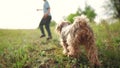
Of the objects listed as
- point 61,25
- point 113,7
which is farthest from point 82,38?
point 113,7

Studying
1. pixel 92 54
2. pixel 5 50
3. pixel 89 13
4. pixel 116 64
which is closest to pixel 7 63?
pixel 5 50

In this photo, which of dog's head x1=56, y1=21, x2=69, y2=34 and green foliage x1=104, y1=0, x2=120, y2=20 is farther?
green foliage x1=104, y1=0, x2=120, y2=20

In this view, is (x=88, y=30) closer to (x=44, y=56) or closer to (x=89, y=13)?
(x=44, y=56)

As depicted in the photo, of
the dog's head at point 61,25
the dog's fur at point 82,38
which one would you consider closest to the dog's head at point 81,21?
the dog's fur at point 82,38

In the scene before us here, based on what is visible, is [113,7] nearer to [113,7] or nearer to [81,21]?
[113,7]

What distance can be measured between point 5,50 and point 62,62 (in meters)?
2.33

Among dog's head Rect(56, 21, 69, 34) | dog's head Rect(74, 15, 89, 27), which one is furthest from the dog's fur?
dog's head Rect(56, 21, 69, 34)

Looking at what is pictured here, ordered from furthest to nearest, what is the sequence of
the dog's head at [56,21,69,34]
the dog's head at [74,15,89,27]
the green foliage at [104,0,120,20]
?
the green foliage at [104,0,120,20] < the dog's head at [56,21,69,34] < the dog's head at [74,15,89,27]

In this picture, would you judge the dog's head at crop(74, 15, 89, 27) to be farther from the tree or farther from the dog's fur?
the tree

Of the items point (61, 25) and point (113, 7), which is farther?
point (113, 7)

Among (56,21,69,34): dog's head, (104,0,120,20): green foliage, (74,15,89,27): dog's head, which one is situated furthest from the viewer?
(104,0,120,20): green foliage

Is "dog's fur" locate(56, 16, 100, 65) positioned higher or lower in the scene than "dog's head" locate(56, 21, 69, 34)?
lower

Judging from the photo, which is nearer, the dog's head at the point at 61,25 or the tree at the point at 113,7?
the dog's head at the point at 61,25

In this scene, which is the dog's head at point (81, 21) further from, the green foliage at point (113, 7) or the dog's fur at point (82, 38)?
the green foliage at point (113, 7)
